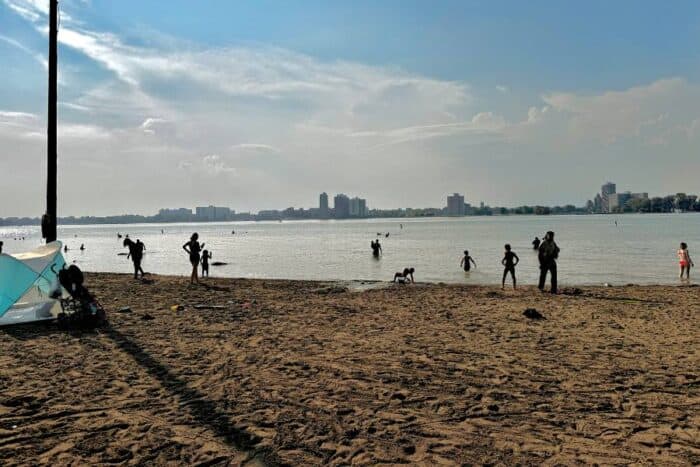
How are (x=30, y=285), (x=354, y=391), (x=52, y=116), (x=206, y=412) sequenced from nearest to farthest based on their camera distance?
(x=206, y=412), (x=354, y=391), (x=52, y=116), (x=30, y=285)

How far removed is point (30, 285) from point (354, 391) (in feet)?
25.6

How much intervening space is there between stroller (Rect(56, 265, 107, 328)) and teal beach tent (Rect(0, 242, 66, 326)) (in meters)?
0.73

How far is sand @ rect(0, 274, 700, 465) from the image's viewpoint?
15.2 ft

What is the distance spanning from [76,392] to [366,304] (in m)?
9.27

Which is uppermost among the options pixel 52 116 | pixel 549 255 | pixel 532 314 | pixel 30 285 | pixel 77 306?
pixel 52 116

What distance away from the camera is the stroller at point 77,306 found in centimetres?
987

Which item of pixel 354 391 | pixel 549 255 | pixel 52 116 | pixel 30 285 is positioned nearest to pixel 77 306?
pixel 30 285

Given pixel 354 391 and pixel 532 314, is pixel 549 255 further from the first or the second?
pixel 354 391

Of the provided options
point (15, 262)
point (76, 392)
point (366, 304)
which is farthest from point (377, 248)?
point (76, 392)

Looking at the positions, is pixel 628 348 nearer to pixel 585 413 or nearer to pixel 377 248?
pixel 585 413

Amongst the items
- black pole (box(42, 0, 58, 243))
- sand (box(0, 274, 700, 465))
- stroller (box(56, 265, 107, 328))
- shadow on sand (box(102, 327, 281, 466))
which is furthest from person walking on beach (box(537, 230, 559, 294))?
black pole (box(42, 0, 58, 243))

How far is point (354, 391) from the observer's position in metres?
6.29

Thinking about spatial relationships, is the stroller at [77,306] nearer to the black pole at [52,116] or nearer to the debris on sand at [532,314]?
the black pole at [52,116]

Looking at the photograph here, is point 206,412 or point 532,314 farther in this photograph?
point 532,314
